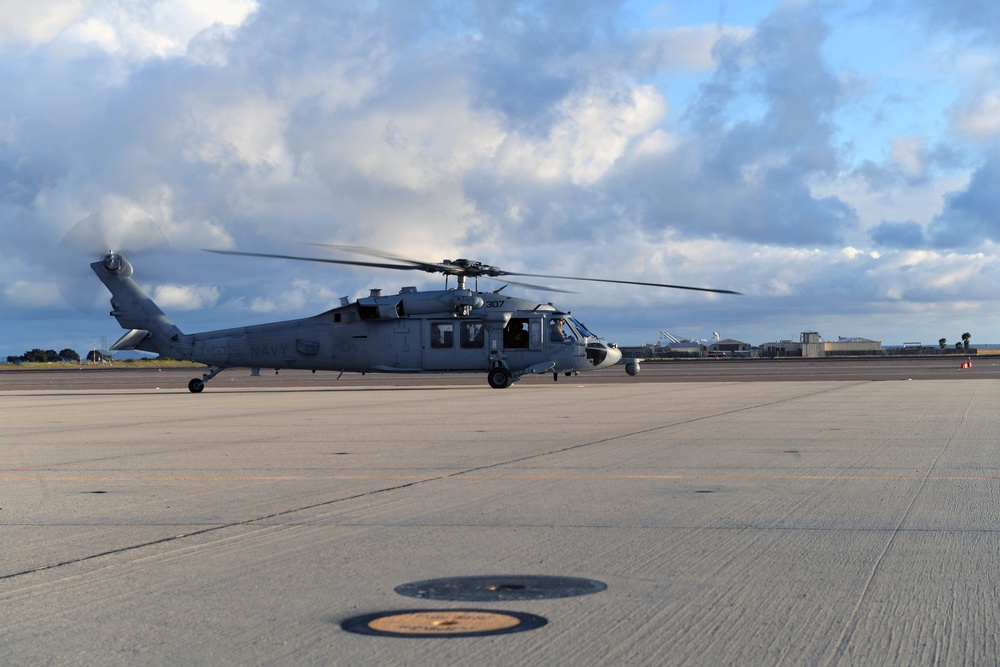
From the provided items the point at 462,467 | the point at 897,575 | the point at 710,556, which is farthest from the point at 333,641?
the point at 462,467

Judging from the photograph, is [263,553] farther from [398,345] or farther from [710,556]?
[398,345]

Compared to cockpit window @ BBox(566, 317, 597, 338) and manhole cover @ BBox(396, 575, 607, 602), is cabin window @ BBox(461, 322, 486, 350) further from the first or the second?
manhole cover @ BBox(396, 575, 607, 602)

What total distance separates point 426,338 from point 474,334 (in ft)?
5.55

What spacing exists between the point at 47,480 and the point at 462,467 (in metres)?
4.47

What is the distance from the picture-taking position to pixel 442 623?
5.39 m

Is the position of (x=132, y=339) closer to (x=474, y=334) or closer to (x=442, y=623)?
(x=474, y=334)

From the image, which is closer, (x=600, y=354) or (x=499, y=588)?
(x=499, y=588)

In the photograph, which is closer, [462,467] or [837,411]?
[462,467]

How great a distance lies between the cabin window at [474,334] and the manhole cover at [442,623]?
103 feet

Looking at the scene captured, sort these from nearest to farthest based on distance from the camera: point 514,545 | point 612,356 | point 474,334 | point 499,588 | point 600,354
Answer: point 499,588
point 514,545
point 474,334
point 600,354
point 612,356

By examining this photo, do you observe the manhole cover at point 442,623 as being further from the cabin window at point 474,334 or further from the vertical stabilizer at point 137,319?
the vertical stabilizer at point 137,319

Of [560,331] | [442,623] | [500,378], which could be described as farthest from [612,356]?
[442,623]

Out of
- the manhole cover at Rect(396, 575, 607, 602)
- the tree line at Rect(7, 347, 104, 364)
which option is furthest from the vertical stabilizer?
the tree line at Rect(7, 347, 104, 364)

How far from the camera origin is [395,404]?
2666 centimetres
